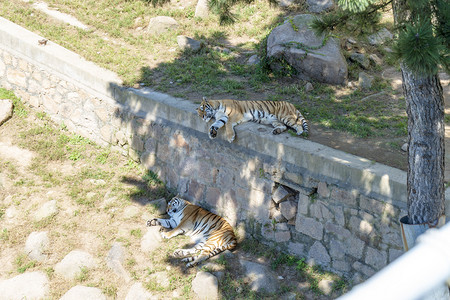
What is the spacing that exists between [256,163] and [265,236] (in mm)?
984

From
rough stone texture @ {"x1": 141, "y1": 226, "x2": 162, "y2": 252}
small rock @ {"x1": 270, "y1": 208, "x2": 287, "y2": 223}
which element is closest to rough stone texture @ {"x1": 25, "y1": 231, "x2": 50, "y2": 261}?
rough stone texture @ {"x1": 141, "y1": 226, "x2": 162, "y2": 252}

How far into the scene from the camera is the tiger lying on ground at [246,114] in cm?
685

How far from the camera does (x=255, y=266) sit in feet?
20.4

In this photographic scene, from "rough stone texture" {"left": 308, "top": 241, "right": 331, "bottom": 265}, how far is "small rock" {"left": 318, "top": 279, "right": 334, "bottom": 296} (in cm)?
23

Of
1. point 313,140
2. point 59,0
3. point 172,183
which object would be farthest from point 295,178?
point 59,0

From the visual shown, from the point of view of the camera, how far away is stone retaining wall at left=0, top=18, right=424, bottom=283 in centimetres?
566

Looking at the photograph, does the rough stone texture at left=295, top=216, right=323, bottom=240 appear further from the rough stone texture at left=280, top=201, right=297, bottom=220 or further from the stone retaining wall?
the rough stone texture at left=280, top=201, right=297, bottom=220

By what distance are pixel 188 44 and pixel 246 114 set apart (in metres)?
3.53

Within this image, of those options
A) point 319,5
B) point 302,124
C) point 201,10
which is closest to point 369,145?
point 302,124

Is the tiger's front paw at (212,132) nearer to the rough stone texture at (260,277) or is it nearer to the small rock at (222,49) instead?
the rough stone texture at (260,277)

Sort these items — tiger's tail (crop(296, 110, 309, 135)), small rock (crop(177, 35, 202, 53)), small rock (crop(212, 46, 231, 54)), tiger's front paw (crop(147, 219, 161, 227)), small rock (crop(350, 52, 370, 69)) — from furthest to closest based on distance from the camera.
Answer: small rock (crop(212, 46, 231, 54)) → small rock (crop(177, 35, 202, 53)) → small rock (crop(350, 52, 370, 69)) → tiger's front paw (crop(147, 219, 161, 227)) → tiger's tail (crop(296, 110, 309, 135))

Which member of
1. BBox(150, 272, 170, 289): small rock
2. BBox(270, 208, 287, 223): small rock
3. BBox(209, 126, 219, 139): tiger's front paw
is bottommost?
BBox(150, 272, 170, 289): small rock

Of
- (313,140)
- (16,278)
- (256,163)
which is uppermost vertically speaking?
(313,140)

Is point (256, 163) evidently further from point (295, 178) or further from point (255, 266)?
point (255, 266)
